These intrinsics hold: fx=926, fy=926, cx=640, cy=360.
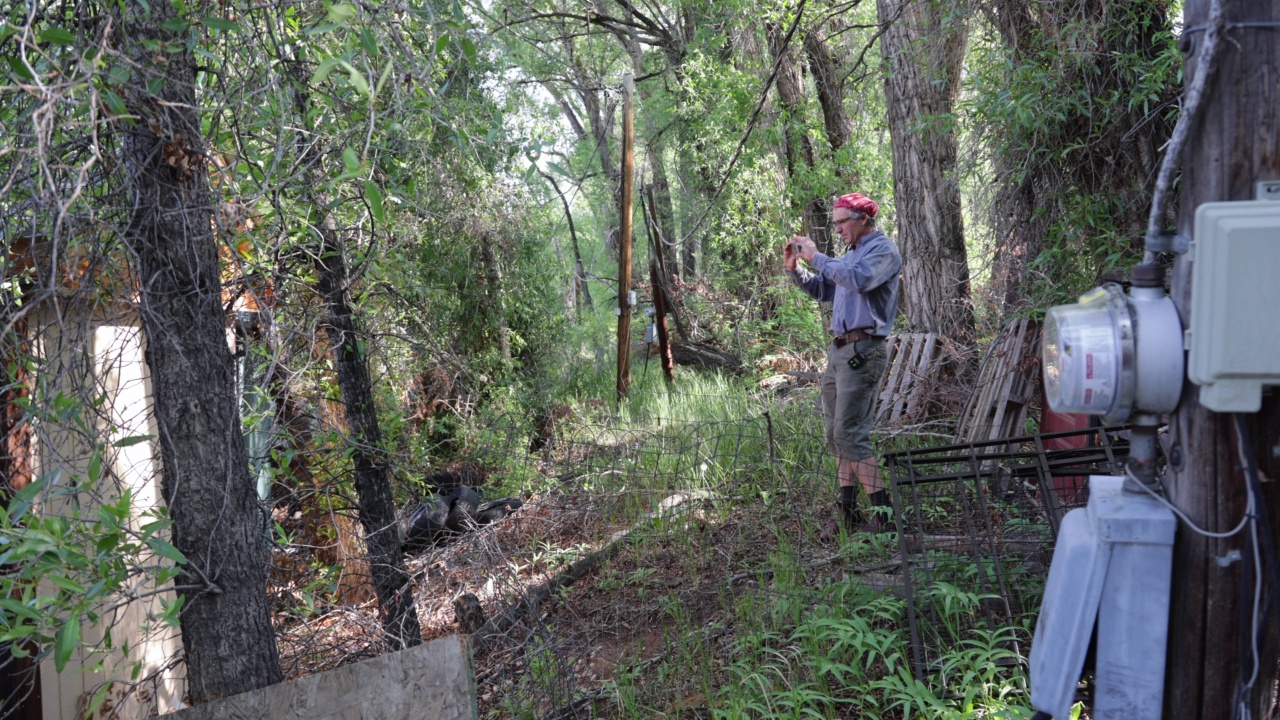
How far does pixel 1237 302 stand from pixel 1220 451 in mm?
315

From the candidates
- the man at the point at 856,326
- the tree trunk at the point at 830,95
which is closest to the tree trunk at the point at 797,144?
the tree trunk at the point at 830,95

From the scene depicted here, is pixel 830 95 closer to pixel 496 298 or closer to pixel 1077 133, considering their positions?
pixel 496 298

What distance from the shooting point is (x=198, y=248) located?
9.19 ft

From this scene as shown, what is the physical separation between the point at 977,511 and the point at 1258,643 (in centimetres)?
370

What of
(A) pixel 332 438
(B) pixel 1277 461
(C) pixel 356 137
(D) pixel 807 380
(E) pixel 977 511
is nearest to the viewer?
(B) pixel 1277 461

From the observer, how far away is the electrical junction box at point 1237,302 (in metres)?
1.55

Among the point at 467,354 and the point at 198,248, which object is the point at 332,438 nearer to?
the point at 198,248

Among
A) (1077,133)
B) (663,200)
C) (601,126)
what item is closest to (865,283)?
(1077,133)

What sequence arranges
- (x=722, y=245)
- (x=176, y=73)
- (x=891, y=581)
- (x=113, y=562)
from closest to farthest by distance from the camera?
(x=113, y=562)
(x=176, y=73)
(x=891, y=581)
(x=722, y=245)

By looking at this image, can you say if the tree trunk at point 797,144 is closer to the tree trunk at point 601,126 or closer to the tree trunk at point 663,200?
the tree trunk at point 663,200

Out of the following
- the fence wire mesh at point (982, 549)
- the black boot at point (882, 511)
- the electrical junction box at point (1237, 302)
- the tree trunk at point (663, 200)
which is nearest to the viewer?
the electrical junction box at point (1237, 302)

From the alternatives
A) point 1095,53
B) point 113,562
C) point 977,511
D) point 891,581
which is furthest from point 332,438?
point 1095,53

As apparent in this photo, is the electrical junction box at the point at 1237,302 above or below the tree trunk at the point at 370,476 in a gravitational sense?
above

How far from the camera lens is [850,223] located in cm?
541
